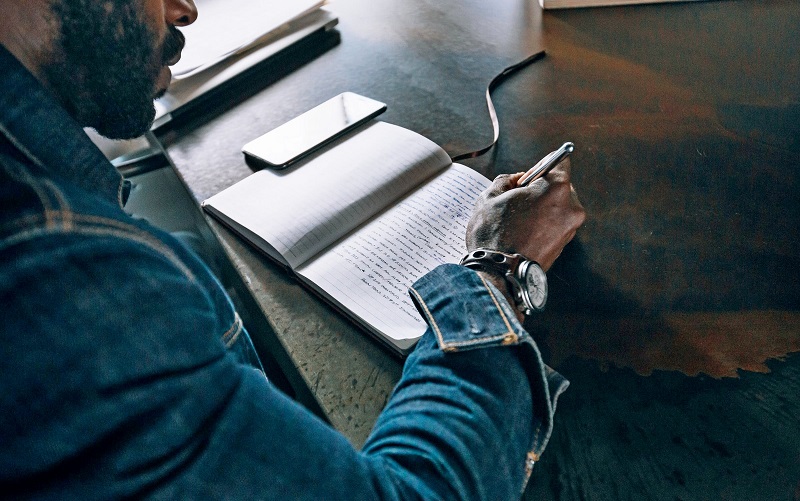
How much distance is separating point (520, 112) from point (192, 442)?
35.9 inches

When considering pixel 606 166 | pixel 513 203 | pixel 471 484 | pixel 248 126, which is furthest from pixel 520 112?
pixel 471 484

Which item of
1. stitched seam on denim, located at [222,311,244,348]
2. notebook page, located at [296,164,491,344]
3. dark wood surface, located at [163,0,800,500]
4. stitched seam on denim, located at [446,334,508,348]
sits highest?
stitched seam on denim, located at [222,311,244,348]

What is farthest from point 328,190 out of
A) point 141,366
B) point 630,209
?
point 141,366

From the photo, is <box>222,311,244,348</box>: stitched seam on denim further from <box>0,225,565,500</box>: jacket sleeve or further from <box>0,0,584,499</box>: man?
<box>0,225,565,500</box>: jacket sleeve

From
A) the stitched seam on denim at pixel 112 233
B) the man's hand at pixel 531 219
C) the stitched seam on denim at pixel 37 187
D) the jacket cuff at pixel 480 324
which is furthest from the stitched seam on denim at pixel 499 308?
the stitched seam on denim at pixel 37 187

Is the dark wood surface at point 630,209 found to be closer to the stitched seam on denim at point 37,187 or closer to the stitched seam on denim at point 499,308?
the stitched seam on denim at point 499,308

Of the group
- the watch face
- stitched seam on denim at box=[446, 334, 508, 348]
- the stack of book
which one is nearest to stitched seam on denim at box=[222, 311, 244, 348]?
stitched seam on denim at box=[446, 334, 508, 348]

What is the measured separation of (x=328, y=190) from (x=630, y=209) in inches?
18.2

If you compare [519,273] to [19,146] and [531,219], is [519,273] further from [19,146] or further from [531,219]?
[19,146]

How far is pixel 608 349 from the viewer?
2.38 feet

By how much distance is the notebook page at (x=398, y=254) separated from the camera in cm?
76

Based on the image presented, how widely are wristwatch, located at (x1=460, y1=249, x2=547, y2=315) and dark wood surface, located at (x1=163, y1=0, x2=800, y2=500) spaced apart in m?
0.03

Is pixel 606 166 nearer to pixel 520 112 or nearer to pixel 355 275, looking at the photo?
pixel 520 112

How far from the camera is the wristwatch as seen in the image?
745 mm
